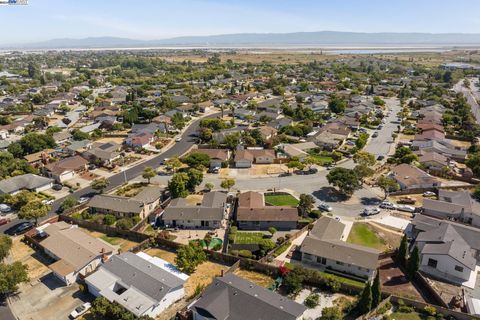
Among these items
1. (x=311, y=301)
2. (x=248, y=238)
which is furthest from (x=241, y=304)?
(x=248, y=238)

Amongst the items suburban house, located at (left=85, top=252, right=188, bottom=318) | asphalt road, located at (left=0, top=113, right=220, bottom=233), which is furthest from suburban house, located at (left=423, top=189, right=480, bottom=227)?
asphalt road, located at (left=0, top=113, right=220, bottom=233)

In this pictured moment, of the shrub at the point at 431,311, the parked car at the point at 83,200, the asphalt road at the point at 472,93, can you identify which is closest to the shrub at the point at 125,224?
the parked car at the point at 83,200

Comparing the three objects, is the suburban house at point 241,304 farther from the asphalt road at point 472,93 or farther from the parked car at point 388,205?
the asphalt road at point 472,93

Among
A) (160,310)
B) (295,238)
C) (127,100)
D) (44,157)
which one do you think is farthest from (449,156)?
(127,100)

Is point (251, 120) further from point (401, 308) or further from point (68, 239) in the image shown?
point (401, 308)

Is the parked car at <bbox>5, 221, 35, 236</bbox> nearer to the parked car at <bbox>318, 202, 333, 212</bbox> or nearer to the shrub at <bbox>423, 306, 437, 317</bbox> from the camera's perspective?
the parked car at <bbox>318, 202, 333, 212</bbox>
